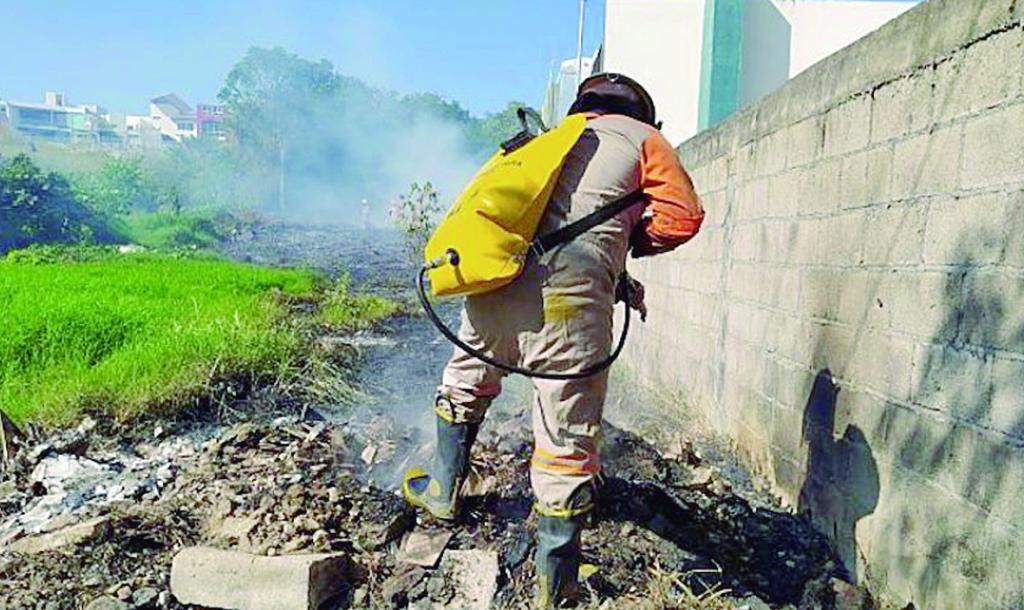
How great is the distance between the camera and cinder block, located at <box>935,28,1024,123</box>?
5.94ft

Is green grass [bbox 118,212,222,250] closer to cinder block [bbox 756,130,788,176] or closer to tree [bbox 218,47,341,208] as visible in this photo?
tree [bbox 218,47,341,208]

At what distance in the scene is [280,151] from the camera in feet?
135

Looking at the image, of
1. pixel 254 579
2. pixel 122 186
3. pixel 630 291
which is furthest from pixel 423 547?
pixel 122 186

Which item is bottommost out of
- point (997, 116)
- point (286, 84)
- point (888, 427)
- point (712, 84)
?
point (888, 427)

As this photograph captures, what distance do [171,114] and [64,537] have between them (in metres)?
105

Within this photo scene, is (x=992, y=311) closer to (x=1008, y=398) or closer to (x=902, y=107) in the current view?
(x=1008, y=398)

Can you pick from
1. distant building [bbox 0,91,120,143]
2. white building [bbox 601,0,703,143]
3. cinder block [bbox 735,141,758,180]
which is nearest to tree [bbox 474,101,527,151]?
white building [bbox 601,0,703,143]

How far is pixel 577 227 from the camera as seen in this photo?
221 cm

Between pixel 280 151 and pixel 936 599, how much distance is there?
42528mm

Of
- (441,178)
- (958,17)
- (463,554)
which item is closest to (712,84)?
(958,17)

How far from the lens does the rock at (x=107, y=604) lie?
2275 mm

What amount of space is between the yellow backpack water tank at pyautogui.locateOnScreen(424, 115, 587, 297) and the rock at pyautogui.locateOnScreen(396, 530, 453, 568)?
2.90 feet

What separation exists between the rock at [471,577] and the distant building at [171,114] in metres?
98.2

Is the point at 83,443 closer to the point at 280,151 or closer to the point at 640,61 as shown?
the point at 640,61
